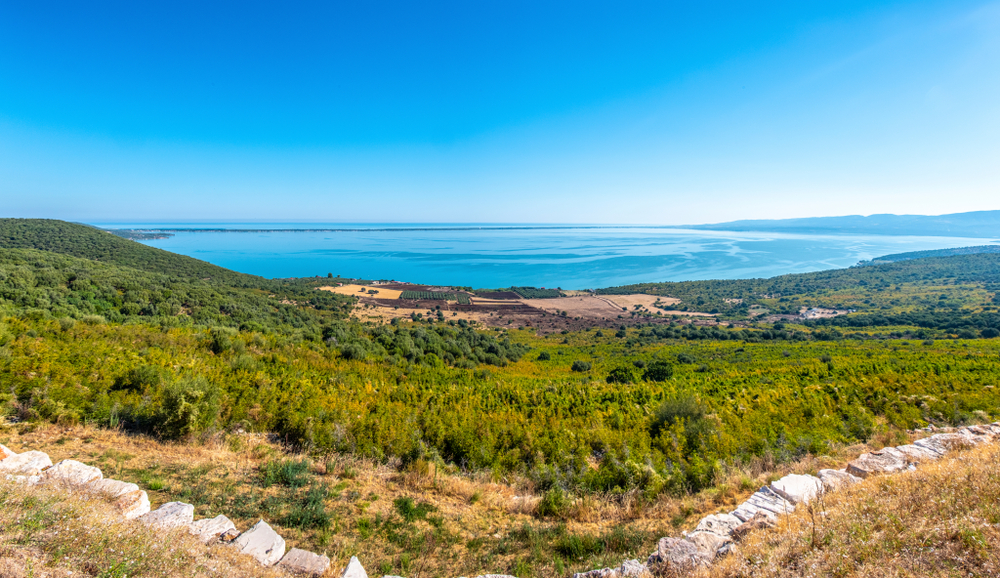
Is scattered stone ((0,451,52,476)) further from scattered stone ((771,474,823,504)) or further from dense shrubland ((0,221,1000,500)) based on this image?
scattered stone ((771,474,823,504))

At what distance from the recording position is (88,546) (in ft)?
8.64

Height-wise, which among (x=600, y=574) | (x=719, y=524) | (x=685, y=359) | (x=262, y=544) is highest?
(x=262, y=544)

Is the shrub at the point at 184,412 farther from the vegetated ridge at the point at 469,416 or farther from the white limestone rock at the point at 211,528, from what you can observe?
the white limestone rock at the point at 211,528

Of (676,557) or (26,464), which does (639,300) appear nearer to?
(676,557)

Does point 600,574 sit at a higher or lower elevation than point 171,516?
lower

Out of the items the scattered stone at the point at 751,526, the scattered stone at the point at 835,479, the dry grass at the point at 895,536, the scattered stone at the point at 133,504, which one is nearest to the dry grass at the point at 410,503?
the scattered stone at the point at 133,504

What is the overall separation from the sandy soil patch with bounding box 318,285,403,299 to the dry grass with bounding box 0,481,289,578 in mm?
57768

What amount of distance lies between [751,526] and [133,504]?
6.39m

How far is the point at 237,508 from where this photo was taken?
13.7ft

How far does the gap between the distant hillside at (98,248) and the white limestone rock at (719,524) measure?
52424 millimetres

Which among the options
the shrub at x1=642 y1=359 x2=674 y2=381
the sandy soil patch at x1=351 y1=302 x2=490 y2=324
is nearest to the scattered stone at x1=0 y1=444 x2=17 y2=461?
the shrub at x1=642 y1=359 x2=674 y2=381

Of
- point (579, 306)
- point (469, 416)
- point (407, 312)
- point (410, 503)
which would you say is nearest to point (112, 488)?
point (410, 503)

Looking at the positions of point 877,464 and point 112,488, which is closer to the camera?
point 112,488

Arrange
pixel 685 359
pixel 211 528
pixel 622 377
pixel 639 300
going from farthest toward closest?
pixel 639 300 < pixel 685 359 < pixel 622 377 < pixel 211 528
